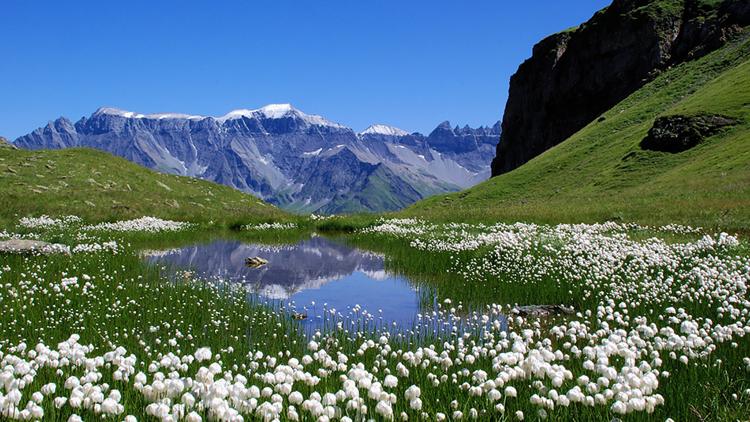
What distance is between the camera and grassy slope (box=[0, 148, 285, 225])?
3928 centimetres

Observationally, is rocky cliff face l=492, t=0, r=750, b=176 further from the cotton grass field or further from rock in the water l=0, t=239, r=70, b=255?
rock in the water l=0, t=239, r=70, b=255

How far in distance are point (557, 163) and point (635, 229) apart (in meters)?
51.2

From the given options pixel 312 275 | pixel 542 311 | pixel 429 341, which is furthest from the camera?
pixel 312 275

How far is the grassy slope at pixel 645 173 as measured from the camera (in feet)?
→ 110

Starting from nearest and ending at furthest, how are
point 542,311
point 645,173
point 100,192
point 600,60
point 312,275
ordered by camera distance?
point 542,311
point 312,275
point 100,192
point 645,173
point 600,60

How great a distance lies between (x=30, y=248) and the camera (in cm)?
1897

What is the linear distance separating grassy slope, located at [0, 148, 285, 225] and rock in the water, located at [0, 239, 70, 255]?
48.5 feet

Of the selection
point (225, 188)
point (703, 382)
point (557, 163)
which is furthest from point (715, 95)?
point (703, 382)

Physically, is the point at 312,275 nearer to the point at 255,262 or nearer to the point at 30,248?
the point at 255,262

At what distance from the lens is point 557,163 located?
245 feet

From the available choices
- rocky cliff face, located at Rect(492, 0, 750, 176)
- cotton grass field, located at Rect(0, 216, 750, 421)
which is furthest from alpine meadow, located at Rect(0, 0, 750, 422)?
rocky cliff face, located at Rect(492, 0, 750, 176)

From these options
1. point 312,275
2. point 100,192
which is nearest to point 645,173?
point 312,275

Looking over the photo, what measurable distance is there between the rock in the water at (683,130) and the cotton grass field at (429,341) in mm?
38939

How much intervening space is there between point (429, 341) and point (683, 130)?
58089 mm
